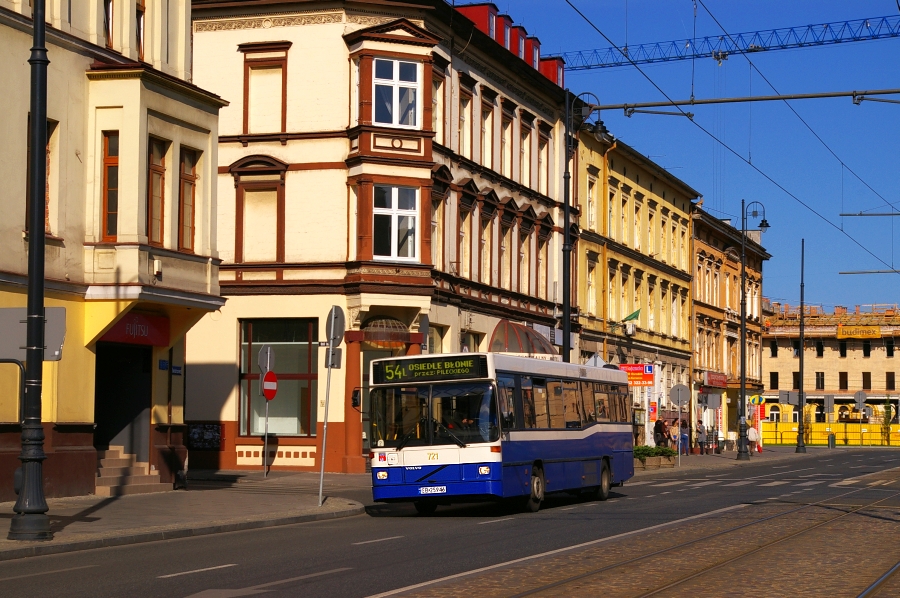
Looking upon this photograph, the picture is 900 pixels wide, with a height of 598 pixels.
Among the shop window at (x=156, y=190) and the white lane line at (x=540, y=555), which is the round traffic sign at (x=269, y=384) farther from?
the white lane line at (x=540, y=555)

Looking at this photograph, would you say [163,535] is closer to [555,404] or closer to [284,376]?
[555,404]

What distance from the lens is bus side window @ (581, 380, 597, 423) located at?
1038 inches

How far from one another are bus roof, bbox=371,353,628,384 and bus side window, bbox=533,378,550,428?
7.0 inches

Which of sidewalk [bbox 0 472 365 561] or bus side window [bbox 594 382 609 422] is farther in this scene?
bus side window [bbox 594 382 609 422]

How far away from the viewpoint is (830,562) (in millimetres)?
14594

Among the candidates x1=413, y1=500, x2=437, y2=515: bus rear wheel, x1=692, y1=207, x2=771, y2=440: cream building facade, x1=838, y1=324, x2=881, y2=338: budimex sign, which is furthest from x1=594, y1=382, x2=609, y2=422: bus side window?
x1=838, y1=324, x2=881, y2=338: budimex sign

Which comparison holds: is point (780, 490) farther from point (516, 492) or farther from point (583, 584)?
point (583, 584)

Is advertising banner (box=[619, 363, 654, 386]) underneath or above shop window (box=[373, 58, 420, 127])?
underneath

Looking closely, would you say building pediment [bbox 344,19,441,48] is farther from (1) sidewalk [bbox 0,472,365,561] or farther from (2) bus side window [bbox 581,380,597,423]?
(2) bus side window [bbox 581,380,597,423]

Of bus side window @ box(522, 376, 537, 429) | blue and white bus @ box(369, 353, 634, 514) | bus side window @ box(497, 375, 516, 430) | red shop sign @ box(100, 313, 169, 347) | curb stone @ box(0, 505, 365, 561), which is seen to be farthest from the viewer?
red shop sign @ box(100, 313, 169, 347)

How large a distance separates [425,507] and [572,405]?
3778 millimetres

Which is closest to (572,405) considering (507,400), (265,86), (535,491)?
(535,491)

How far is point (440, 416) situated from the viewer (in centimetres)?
2205

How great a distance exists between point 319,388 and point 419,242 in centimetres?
483
